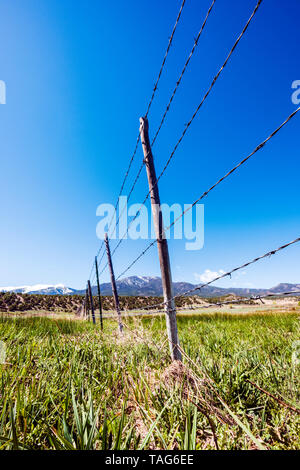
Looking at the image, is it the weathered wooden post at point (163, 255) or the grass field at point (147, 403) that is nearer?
the grass field at point (147, 403)

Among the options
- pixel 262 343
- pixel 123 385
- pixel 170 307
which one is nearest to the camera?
pixel 123 385

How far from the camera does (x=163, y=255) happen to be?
329 centimetres

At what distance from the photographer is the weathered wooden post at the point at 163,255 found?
3160 mm

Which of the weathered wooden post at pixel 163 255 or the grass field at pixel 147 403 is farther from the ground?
the weathered wooden post at pixel 163 255

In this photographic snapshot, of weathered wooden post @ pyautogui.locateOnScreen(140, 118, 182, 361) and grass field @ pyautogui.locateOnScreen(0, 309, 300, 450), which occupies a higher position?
weathered wooden post @ pyautogui.locateOnScreen(140, 118, 182, 361)

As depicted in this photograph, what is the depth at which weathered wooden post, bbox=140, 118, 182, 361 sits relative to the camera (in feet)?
10.4

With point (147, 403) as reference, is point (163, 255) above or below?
above

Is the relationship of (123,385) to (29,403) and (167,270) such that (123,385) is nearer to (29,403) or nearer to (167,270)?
(29,403)

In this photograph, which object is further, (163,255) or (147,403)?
(163,255)

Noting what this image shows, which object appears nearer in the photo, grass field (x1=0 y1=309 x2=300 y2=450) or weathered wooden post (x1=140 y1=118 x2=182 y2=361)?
grass field (x1=0 y1=309 x2=300 y2=450)
